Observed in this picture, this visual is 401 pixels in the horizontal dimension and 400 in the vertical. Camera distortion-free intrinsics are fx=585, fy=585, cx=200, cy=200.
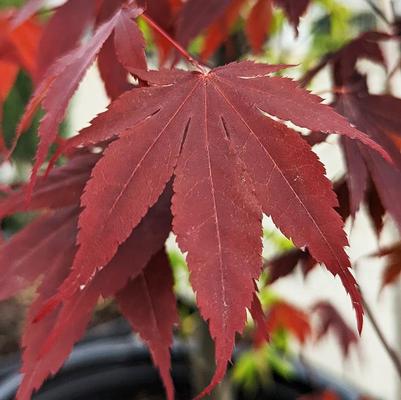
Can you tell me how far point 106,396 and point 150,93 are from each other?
1.06m

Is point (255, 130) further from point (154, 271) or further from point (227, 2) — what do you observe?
point (227, 2)

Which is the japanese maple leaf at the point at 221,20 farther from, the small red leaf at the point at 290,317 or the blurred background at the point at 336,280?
the small red leaf at the point at 290,317

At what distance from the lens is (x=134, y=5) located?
1.16ft

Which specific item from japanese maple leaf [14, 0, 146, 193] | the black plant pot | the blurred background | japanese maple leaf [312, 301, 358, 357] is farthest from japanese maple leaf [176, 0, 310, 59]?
the black plant pot

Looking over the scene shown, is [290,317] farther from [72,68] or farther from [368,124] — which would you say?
[72,68]

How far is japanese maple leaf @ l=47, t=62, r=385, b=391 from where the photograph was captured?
0.27 m

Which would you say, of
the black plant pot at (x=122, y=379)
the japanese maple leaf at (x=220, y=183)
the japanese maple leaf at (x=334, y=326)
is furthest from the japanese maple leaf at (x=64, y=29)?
the black plant pot at (x=122, y=379)

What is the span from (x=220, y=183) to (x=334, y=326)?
73 cm

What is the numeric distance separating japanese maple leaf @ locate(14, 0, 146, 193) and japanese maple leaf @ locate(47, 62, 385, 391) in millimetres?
15

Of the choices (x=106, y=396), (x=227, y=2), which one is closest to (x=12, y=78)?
(x=227, y=2)

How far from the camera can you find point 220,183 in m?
0.28

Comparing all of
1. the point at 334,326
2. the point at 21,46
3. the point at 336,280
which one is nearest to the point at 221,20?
the point at 21,46

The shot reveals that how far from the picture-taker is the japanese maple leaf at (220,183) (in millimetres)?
272

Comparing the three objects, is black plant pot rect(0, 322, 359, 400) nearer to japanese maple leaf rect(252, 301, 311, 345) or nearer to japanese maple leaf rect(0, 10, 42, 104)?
japanese maple leaf rect(252, 301, 311, 345)
